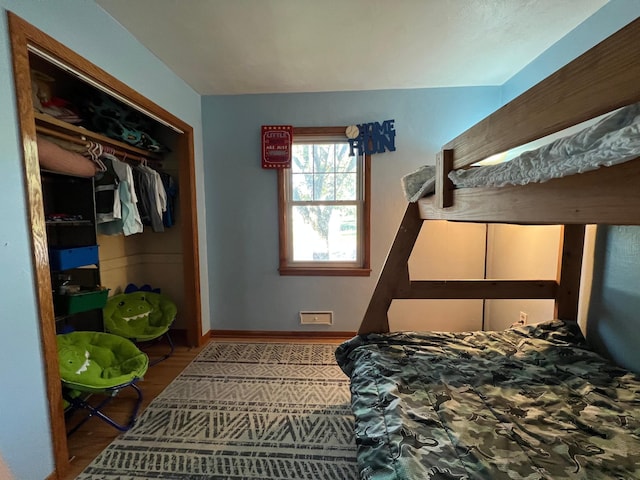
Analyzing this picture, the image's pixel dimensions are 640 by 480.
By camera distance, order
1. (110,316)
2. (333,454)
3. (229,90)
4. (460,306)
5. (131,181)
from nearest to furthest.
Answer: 1. (333,454)
2. (131,181)
3. (110,316)
4. (229,90)
5. (460,306)

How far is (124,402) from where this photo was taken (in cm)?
182

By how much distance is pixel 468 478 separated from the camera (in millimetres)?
765

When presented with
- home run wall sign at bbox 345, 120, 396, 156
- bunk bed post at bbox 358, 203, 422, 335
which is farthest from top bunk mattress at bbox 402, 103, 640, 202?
home run wall sign at bbox 345, 120, 396, 156

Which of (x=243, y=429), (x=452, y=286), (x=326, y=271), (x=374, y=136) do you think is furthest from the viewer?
(x=326, y=271)

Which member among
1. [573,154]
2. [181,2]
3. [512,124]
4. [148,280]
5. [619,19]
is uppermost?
[181,2]

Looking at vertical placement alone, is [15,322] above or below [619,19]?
below

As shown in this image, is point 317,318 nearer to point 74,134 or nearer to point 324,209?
point 324,209

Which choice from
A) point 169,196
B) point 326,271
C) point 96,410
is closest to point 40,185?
point 96,410

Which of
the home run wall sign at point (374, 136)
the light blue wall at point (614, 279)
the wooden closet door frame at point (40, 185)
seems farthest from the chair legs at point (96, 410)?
the light blue wall at point (614, 279)

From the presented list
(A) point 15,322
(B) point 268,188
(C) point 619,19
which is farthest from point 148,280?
(C) point 619,19

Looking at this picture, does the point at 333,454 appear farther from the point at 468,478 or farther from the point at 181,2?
the point at 181,2

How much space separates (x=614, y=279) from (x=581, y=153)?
1448mm

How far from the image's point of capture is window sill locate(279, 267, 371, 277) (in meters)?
2.64

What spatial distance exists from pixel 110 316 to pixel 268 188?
1657 millimetres
